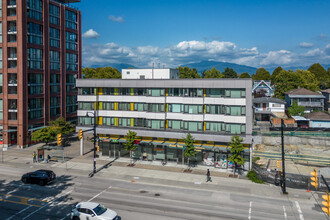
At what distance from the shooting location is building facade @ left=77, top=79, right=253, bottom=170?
41250 millimetres

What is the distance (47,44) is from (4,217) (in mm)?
45742

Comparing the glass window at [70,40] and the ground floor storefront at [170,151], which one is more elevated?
the glass window at [70,40]

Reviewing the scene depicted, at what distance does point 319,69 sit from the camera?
136 meters

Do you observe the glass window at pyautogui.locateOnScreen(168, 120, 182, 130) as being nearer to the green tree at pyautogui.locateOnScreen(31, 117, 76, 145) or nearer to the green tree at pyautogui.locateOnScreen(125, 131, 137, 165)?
the green tree at pyautogui.locateOnScreen(125, 131, 137, 165)

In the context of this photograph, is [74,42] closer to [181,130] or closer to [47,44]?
[47,44]

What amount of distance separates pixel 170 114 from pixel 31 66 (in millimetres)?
32853

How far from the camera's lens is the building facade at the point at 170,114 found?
4125 cm

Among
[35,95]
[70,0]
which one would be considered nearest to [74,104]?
[35,95]

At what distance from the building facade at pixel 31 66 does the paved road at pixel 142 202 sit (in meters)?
23.6

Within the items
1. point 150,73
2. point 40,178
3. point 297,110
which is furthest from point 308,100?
point 40,178

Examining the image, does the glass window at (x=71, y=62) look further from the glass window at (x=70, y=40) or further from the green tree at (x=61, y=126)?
the green tree at (x=61, y=126)

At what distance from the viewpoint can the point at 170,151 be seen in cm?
4572

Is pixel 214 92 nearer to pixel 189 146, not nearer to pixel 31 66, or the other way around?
pixel 189 146

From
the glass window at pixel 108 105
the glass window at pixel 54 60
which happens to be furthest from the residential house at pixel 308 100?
the glass window at pixel 54 60
